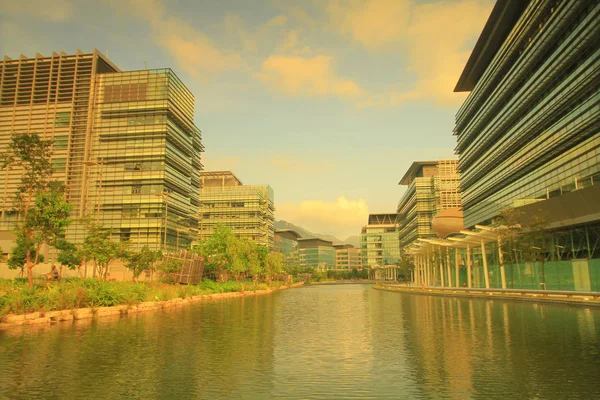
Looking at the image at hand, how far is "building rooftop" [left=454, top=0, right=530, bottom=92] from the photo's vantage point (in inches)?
2571

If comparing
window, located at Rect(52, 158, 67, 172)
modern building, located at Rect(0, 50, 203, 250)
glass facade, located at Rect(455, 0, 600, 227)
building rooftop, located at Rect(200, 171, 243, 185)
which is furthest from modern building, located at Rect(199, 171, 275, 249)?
glass facade, located at Rect(455, 0, 600, 227)

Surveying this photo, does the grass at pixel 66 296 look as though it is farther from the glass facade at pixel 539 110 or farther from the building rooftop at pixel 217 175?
the building rooftop at pixel 217 175

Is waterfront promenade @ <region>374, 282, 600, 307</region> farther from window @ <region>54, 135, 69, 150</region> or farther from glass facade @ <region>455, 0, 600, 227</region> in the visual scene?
window @ <region>54, 135, 69, 150</region>

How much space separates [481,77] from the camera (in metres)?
81.7

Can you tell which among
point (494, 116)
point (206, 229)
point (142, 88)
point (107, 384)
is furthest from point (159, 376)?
point (206, 229)

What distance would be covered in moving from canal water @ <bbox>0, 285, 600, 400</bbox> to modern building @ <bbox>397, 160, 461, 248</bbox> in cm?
11385

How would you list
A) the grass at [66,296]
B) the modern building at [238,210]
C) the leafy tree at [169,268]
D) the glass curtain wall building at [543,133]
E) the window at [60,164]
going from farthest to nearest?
the modern building at [238,210] < the window at [60,164] < the leafy tree at [169,268] < the glass curtain wall building at [543,133] < the grass at [66,296]

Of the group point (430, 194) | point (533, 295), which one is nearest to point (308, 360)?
point (533, 295)

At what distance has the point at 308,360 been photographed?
1545cm

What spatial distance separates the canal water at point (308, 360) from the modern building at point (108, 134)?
6756 cm

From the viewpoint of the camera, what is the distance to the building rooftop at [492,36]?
65.3 meters

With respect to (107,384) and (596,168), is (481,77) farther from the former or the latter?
(107,384)

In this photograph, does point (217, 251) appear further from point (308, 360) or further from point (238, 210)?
point (238, 210)

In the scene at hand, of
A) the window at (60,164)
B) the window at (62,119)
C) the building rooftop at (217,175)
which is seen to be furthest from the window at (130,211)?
the building rooftop at (217,175)
